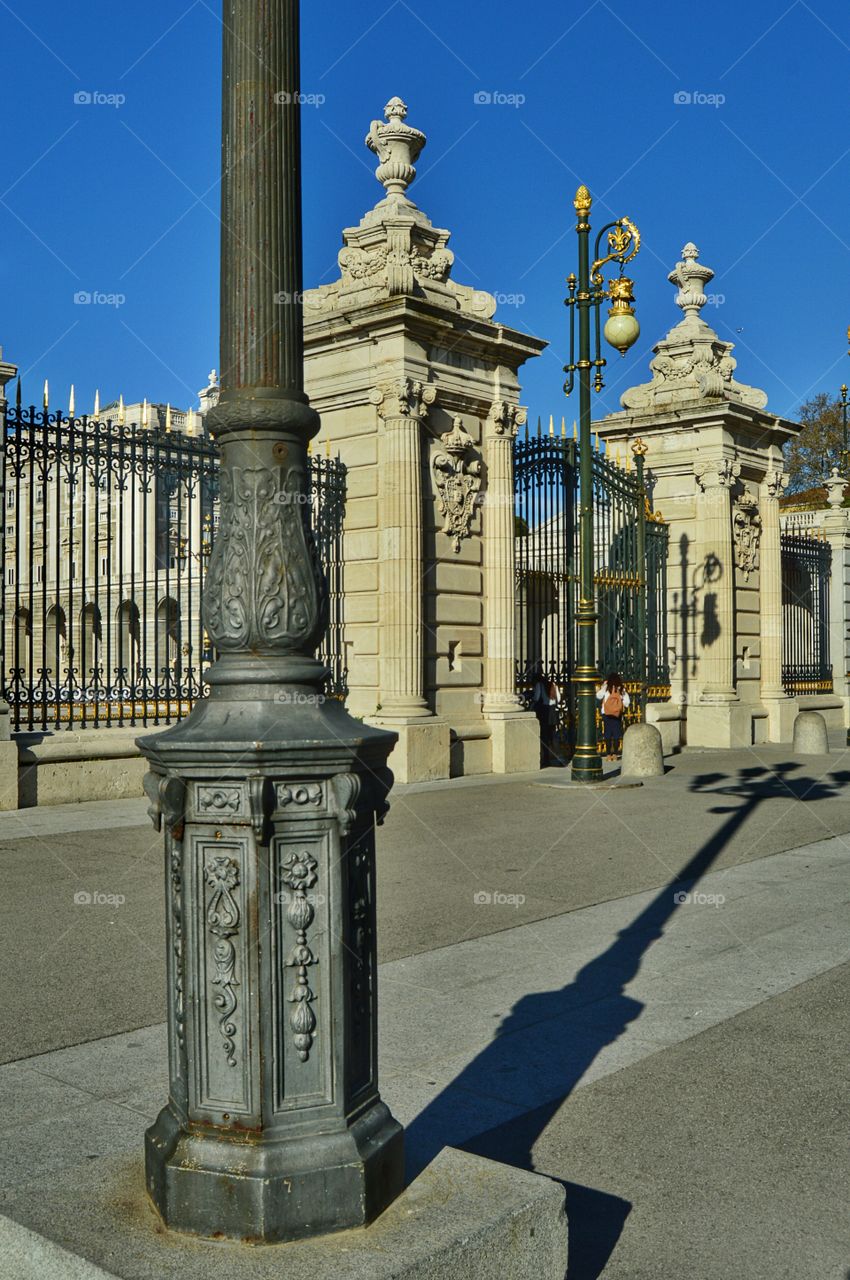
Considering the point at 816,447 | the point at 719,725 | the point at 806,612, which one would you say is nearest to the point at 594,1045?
the point at 719,725

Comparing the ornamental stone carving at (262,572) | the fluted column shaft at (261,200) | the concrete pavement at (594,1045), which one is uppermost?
the fluted column shaft at (261,200)

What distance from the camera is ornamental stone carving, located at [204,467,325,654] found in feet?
10.6

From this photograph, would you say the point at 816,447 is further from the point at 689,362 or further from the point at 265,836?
the point at 265,836

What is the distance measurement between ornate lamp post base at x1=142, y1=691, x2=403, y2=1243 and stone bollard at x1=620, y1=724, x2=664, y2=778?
44.6 feet

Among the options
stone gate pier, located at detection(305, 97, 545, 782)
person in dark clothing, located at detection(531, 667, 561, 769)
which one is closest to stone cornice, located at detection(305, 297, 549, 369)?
stone gate pier, located at detection(305, 97, 545, 782)

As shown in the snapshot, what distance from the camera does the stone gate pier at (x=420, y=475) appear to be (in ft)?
50.1

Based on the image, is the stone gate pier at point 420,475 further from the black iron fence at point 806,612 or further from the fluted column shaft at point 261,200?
the fluted column shaft at point 261,200

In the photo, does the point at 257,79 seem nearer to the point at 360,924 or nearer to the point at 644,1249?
the point at 360,924

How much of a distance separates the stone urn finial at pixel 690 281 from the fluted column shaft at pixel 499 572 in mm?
7959

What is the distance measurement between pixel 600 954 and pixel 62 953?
2.94 m

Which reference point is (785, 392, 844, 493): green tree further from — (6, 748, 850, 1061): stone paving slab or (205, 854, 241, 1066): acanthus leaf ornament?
(205, 854, 241, 1066): acanthus leaf ornament

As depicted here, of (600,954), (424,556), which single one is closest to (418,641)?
(424,556)

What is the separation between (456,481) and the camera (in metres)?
16.2

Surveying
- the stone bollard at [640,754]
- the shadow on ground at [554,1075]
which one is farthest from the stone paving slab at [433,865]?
the shadow on ground at [554,1075]
